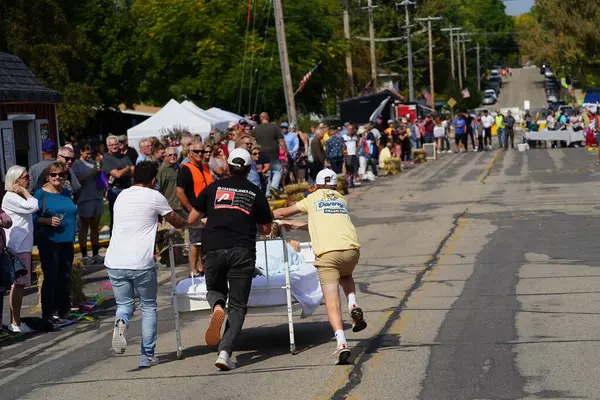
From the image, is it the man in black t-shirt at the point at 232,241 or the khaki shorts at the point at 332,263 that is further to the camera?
the khaki shorts at the point at 332,263

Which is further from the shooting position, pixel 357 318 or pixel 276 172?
pixel 276 172

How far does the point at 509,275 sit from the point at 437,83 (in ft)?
357

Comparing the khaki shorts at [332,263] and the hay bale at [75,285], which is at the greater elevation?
the khaki shorts at [332,263]

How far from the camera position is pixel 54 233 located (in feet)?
39.5

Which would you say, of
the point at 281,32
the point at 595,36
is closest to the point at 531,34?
the point at 595,36

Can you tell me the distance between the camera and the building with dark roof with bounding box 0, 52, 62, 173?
720 inches

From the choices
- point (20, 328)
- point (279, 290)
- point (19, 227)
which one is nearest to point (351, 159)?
point (19, 227)

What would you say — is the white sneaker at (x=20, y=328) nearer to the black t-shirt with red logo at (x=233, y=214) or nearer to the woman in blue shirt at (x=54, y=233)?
the woman in blue shirt at (x=54, y=233)

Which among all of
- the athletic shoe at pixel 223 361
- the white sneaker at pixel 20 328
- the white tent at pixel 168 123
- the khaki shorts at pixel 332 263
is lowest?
the white sneaker at pixel 20 328

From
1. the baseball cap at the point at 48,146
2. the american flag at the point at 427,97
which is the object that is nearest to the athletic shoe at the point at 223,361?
the baseball cap at the point at 48,146

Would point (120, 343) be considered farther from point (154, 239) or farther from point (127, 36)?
point (127, 36)

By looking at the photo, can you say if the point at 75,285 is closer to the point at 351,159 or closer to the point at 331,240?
the point at 331,240

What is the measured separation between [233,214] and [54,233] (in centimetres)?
354

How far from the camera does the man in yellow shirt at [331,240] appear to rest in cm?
941
